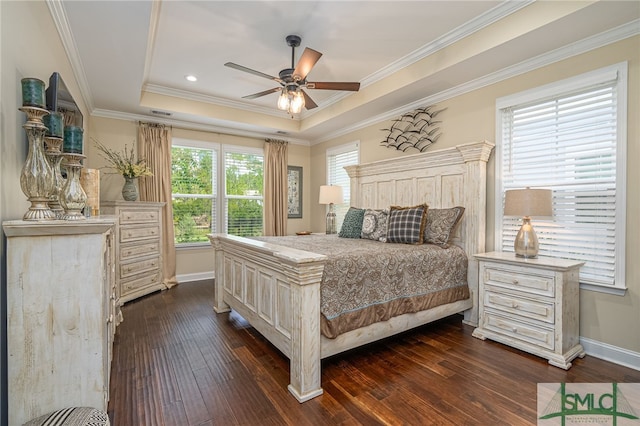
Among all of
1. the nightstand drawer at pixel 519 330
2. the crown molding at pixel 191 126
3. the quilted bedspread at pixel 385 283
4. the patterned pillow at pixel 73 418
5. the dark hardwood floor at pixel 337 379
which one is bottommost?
the dark hardwood floor at pixel 337 379

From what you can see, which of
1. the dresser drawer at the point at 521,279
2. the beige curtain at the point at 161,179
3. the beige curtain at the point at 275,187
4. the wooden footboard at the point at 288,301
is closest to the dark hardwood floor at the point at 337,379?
the wooden footboard at the point at 288,301

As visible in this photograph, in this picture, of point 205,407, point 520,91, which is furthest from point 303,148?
point 205,407

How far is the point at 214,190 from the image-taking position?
17.6ft

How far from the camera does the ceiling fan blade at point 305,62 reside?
98.3 inches

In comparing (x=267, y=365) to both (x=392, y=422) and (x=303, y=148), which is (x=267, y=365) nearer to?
(x=392, y=422)

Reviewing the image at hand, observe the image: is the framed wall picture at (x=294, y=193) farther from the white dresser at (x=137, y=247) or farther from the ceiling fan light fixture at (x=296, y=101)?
the ceiling fan light fixture at (x=296, y=101)

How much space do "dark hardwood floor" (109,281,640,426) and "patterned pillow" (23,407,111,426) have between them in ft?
1.86

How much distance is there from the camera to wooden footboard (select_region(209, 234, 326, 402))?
75.5 inches

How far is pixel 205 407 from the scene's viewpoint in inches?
72.6

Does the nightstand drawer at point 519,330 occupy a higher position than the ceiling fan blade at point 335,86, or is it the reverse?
the ceiling fan blade at point 335,86

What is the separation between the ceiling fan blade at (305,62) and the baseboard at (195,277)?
375 cm

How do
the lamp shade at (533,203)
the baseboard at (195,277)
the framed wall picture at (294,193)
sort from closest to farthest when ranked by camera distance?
the lamp shade at (533,203) < the baseboard at (195,277) < the framed wall picture at (294,193)

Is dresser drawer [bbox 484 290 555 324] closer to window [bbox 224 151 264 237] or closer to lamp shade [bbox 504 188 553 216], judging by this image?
lamp shade [bbox 504 188 553 216]

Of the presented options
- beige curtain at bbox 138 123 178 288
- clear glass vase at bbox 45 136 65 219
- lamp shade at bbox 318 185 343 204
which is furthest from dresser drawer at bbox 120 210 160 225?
lamp shade at bbox 318 185 343 204
